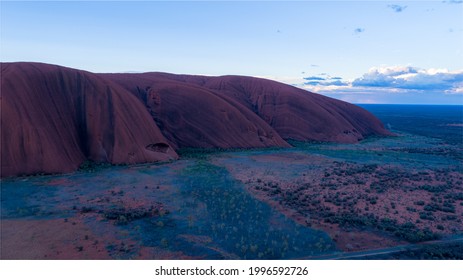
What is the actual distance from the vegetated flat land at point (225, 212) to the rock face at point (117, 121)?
2.05 metres

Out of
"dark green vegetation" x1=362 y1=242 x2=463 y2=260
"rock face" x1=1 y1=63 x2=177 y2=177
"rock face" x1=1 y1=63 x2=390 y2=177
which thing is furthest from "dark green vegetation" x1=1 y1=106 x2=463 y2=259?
"rock face" x1=1 y1=63 x2=390 y2=177

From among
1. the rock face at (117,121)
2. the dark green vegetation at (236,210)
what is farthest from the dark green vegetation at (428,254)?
the rock face at (117,121)

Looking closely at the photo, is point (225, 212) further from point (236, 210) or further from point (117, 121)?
point (117, 121)

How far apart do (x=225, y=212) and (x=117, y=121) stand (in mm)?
12585

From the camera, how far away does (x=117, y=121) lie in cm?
2111

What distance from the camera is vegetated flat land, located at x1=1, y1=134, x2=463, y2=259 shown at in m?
8.66

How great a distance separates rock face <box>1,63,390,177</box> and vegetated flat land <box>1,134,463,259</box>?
80.7 inches

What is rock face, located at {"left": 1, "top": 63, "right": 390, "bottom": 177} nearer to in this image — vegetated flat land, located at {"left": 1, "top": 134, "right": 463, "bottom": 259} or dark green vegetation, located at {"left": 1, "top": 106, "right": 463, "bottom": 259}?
dark green vegetation, located at {"left": 1, "top": 106, "right": 463, "bottom": 259}

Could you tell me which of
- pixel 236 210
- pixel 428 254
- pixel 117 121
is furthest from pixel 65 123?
pixel 428 254

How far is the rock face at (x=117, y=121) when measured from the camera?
55.5 feet

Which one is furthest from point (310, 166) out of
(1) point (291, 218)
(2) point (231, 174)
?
(1) point (291, 218)

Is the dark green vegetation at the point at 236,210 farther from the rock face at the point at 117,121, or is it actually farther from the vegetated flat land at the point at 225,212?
the rock face at the point at 117,121

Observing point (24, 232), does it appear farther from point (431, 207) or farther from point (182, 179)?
point (431, 207)

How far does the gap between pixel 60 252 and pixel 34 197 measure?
18.0ft
